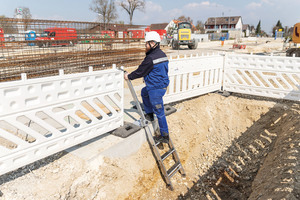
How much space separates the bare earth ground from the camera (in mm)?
3215

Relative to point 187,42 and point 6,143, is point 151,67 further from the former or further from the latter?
point 187,42

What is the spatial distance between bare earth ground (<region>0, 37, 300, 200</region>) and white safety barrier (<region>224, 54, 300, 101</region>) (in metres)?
0.30

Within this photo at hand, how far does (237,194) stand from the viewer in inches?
171

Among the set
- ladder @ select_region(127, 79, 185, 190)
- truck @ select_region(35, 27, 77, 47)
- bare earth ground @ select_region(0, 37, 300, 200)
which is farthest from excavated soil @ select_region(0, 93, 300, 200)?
truck @ select_region(35, 27, 77, 47)

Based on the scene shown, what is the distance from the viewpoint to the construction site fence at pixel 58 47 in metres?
8.20

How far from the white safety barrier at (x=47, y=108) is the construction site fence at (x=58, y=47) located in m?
5.48

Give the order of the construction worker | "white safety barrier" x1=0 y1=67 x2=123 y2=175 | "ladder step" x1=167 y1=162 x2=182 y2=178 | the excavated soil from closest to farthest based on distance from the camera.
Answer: "white safety barrier" x1=0 y1=67 x2=123 y2=175 < the excavated soil < the construction worker < "ladder step" x1=167 y1=162 x2=182 y2=178

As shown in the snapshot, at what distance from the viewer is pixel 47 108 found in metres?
3.12

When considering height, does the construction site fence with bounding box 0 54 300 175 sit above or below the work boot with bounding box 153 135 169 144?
above

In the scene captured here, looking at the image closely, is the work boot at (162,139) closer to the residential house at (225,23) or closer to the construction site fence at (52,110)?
the construction site fence at (52,110)

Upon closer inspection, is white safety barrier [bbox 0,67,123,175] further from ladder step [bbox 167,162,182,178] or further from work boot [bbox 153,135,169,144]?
ladder step [bbox 167,162,182,178]

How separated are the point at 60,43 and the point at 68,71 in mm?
1289

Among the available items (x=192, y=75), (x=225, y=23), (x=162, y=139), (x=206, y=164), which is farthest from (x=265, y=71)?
(x=225, y=23)

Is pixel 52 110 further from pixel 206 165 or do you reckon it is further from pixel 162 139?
pixel 206 165
